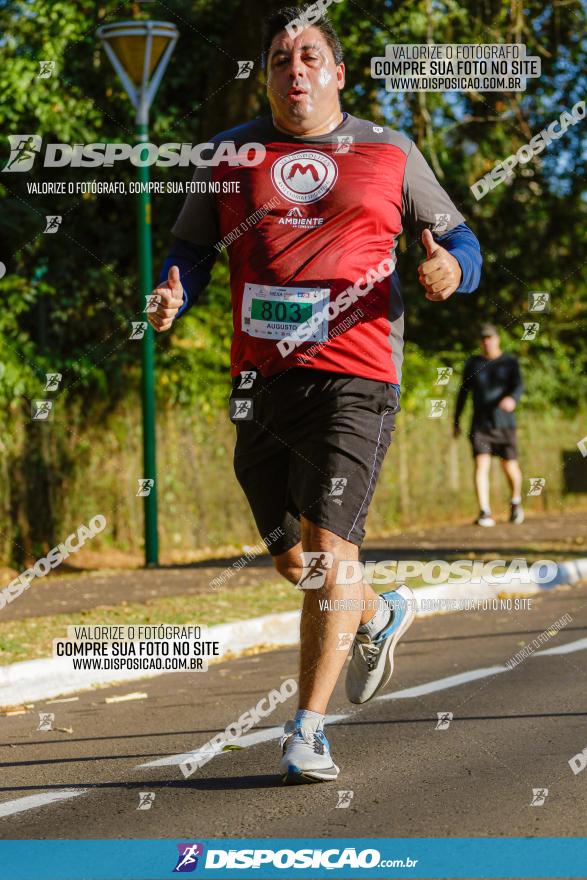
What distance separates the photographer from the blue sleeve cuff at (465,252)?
454 centimetres

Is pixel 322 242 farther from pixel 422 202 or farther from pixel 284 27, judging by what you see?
pixel 284 27

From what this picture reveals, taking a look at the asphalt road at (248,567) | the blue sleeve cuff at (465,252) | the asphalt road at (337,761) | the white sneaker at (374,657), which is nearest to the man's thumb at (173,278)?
the blue sleeve cuff at (465,252)

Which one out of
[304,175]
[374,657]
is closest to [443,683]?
[374,657]

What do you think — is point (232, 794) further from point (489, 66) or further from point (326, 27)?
point (489, 66)

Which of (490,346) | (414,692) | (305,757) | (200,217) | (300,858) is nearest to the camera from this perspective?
(300,858)

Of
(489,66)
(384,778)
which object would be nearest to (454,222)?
(384,778)

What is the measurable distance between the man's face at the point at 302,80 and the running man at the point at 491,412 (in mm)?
9285

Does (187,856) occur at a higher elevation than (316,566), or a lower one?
lower

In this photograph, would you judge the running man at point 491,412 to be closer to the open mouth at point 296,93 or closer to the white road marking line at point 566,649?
the white road marking line at point 566,649

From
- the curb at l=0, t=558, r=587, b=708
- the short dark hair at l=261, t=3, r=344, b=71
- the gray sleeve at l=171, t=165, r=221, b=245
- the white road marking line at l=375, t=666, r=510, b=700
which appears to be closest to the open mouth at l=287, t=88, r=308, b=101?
the short dark hair at l=261, t=3, r=344, b=71

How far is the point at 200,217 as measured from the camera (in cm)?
474

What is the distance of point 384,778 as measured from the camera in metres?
4.44

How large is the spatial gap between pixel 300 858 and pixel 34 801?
116cm

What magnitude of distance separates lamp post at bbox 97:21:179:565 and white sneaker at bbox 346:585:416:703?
7.03 meters
